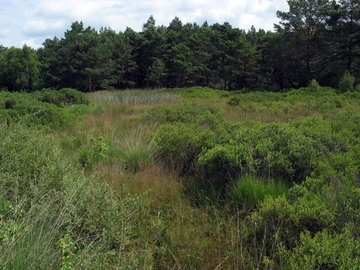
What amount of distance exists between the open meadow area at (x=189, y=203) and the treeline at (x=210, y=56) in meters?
27.2

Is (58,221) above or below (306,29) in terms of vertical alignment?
below

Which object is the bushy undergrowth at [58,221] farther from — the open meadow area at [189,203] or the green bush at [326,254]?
the green bush at [326,254]

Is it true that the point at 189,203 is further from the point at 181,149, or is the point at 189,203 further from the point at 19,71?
the point at 19,71

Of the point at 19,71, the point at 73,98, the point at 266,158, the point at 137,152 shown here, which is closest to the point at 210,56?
the point at 73,98

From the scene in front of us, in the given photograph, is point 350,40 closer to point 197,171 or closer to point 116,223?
point 197,171

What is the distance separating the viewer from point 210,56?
42875mm

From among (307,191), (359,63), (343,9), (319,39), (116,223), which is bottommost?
(116,223)

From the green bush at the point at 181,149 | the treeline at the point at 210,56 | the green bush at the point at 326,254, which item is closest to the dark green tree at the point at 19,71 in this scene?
the treeline at the point at 210,56

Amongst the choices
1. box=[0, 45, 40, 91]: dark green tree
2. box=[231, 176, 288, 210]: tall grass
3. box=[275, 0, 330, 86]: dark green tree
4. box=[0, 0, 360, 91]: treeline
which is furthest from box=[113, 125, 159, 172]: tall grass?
box=[0, 45, 40, 91]: dark green tree

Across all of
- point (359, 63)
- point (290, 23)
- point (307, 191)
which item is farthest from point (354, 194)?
point (290, 23)

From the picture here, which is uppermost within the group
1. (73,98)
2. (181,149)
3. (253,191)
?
(73,98)

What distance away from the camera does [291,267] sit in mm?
2271

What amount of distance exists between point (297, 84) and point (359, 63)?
23.4 ft

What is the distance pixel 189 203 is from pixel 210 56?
40331 mm
